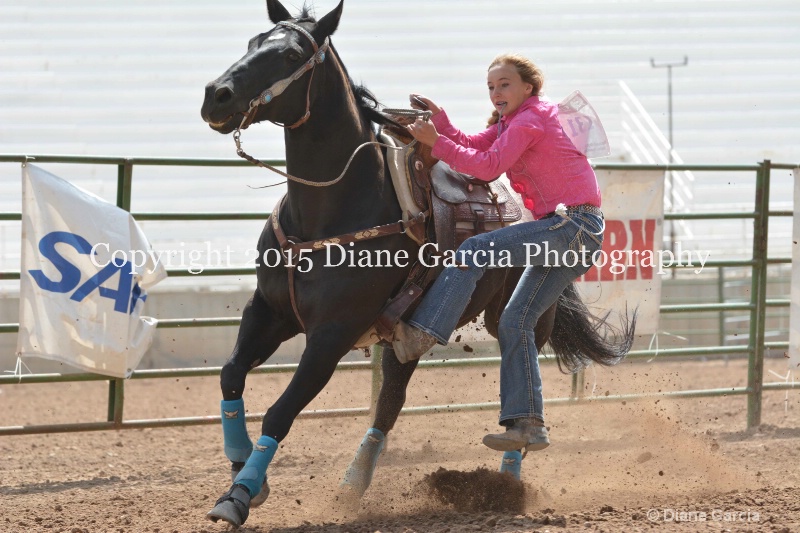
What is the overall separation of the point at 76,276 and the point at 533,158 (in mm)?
2782

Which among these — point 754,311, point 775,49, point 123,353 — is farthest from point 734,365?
point 123,353

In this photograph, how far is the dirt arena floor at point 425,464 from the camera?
3785 millimetres

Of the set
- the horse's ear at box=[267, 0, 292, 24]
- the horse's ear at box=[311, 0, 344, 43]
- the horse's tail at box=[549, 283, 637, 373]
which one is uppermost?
the horse's ear at box=[267, 0, 292, 24]

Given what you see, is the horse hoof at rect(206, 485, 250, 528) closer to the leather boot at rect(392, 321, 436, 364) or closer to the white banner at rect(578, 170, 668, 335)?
the leather boot at rect(392, 321, 436, 364)

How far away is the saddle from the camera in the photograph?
3855 mm

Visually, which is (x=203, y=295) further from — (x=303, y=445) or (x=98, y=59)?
(x=303, y=445)

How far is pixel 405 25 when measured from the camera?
10.0 m

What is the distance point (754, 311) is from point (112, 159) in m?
4.52

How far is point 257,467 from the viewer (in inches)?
137

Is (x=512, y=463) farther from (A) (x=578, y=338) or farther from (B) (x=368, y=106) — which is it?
(B) (x=368, y=106)


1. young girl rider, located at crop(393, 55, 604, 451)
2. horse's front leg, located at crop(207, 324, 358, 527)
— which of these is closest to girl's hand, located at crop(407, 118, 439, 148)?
young girl rider, located at crop(393, 55, 604, 451)

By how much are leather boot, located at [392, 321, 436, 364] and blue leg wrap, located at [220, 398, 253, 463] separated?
2.25 feet

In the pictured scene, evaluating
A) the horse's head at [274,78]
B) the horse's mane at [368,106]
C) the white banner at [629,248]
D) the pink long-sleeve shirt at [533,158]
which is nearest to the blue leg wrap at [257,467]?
the horse's head at [274,78]

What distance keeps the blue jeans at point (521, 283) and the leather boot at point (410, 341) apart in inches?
1.2
